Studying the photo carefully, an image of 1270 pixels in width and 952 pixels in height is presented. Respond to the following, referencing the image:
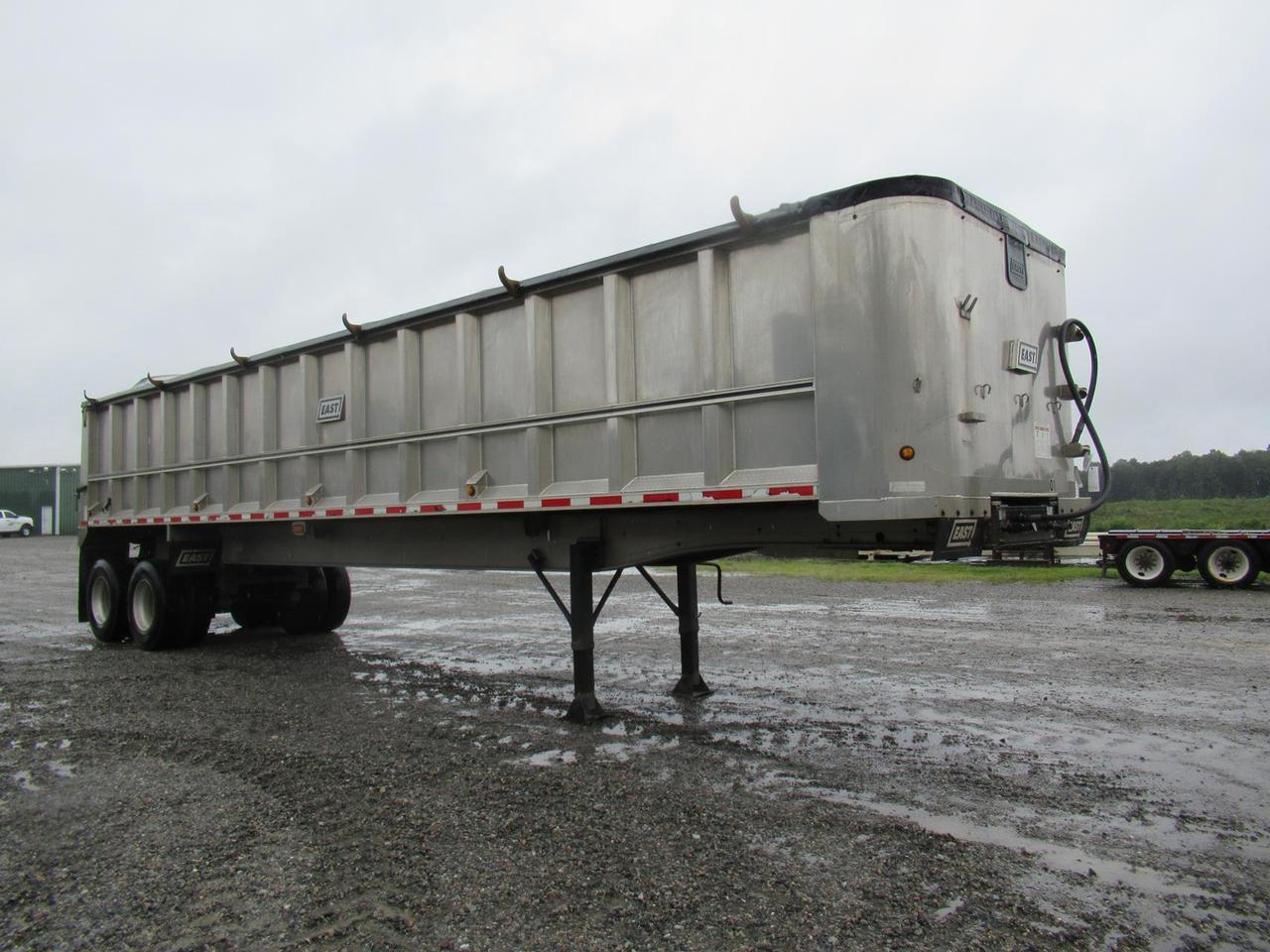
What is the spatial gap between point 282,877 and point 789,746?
323cm

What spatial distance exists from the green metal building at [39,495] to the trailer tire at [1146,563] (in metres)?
50.1

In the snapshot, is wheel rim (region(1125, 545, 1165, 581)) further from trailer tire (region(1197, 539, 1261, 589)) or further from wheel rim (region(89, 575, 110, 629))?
wheel rim (region(89, 575, 110, 629))

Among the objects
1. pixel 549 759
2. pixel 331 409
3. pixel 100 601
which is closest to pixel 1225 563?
pixel 549 759

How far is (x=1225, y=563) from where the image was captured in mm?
15789

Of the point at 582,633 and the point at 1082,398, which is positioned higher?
the point at 1082,398

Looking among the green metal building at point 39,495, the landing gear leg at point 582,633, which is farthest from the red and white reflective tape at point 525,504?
the green metal building at point 39,495

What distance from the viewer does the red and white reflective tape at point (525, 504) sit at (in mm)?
5617

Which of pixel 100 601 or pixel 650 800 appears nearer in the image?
pixel 650 800

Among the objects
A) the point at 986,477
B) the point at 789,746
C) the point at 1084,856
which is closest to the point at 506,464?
the point at 789,746

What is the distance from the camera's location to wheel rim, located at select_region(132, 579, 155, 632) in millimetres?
10938

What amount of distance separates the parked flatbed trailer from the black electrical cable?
38.0 feet

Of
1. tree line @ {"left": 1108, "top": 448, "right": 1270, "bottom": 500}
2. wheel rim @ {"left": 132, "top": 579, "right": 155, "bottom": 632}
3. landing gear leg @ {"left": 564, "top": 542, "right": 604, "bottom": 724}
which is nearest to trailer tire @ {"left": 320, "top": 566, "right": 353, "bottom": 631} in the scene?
wheel rim @ {"left": 132, "top": 579, "right": 155, "bottom": 632}

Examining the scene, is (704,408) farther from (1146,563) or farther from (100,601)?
(1146,563)

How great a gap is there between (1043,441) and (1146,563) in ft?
39.7
